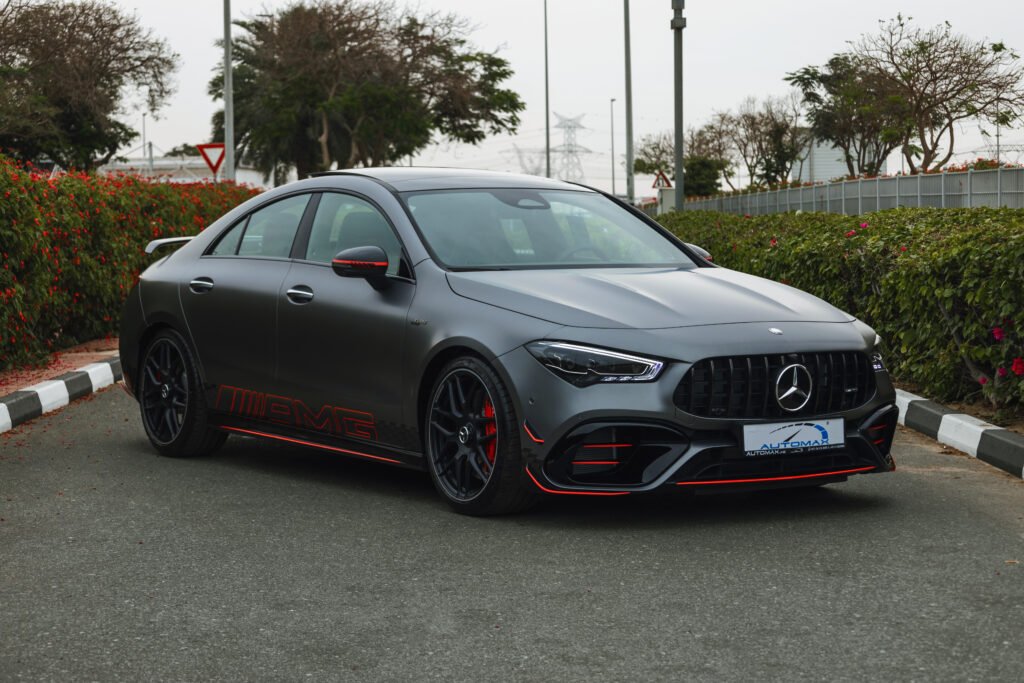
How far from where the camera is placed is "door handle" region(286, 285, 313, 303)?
7.36 m

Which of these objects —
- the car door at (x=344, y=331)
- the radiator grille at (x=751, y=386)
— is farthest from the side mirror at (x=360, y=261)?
the radiator grille at (x=751, y=386)

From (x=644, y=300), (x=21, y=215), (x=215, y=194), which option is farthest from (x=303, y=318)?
(x=215, y=194)

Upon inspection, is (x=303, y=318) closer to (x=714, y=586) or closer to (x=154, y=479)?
(x=154, y=479)

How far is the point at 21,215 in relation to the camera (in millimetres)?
11359

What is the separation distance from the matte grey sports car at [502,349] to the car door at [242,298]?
0.5 inches

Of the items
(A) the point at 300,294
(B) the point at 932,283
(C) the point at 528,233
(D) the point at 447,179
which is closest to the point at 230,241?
(A) the point at 300,294

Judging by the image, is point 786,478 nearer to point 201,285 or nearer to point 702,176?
point 201,285

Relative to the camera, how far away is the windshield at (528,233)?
6965mm

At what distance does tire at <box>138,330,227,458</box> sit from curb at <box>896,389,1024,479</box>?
144 inches

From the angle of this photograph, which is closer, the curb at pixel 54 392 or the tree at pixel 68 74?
the curb at pixel 54 392

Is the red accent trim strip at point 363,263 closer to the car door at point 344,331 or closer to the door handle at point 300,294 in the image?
the car door at point 344,331

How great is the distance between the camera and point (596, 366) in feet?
19.7

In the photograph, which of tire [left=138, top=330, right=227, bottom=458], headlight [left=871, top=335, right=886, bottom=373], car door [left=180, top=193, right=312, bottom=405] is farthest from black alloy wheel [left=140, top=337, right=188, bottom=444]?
headlight [left=871, top=335, right=886, bottom=373]

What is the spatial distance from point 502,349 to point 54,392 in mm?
5310
